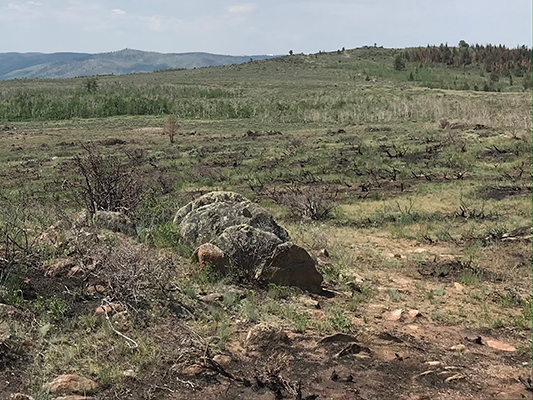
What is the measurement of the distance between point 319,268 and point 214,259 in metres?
1.91

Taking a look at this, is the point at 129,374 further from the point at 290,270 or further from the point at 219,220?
the point at 219,220

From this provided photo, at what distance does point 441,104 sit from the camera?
120ft

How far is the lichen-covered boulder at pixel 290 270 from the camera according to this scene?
613cm

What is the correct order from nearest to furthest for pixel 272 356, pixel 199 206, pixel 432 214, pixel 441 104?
pixel 272 356, pixel 199 206, pixel 432 214, pixel 441 104

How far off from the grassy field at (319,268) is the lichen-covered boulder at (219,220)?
27cm

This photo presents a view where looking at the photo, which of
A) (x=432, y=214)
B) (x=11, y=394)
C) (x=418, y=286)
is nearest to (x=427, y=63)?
(x=432, y=214)

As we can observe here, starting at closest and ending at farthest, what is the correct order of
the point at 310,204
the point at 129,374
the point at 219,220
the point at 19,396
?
the point at 19,396
the point at 129,374
the point at 219,220
the point at 310,204

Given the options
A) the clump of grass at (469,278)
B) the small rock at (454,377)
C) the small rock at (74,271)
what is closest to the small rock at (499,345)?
the small rock at (454,377)

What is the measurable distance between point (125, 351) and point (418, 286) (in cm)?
445

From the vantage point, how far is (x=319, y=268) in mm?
7375

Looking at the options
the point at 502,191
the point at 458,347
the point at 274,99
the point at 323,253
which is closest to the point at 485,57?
the point at 274,99

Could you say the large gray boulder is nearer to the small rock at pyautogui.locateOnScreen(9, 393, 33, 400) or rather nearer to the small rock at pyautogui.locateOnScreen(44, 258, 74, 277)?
the small rock at pyautogui.locateOnScreen(44, 258, 74, 277)

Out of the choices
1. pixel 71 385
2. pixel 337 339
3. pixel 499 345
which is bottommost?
pixel 499 345

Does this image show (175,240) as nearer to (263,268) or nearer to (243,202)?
(243,202)
